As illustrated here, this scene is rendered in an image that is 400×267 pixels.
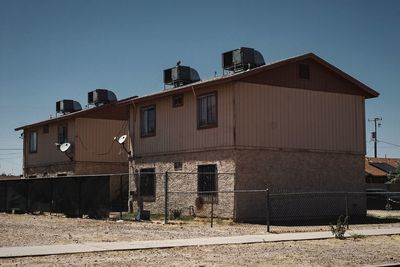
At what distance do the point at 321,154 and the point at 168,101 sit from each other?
305 inches

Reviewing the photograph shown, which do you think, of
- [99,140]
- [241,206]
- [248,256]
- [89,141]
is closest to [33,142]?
[89,141]

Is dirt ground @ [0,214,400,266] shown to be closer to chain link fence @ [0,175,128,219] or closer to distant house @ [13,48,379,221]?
distant house @ [13,48,379,221]

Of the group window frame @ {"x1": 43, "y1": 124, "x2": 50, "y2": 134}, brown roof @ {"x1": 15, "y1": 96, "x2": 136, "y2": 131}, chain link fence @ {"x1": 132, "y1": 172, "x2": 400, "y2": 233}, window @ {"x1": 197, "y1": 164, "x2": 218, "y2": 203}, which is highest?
→ brown roof @ {"x1": 15, "y1": 96, "x2": 136, "y2": 131}

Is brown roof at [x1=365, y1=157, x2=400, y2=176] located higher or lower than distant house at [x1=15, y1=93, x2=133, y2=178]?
lower

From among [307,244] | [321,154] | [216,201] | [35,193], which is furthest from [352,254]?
[35,193]

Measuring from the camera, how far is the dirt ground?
12555 millimetres

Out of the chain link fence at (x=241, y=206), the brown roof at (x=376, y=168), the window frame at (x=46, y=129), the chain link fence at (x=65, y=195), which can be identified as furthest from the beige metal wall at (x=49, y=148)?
the brown roof at (x=376, y=168)

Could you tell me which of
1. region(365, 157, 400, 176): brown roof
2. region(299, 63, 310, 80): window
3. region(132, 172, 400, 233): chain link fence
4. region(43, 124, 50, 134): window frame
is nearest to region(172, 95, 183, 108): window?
region(132, 172, 400, 233): chain link fence

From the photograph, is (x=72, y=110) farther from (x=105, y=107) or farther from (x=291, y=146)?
(x=291, y=146)

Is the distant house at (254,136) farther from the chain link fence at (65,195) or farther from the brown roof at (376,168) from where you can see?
the brown roof at (376,168)

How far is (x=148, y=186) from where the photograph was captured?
3036cm

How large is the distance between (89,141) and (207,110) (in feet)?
44.3

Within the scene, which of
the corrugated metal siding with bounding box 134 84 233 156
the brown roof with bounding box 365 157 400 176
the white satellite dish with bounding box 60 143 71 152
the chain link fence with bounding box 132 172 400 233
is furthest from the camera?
the brown roof with bounding box 365 157 400 176

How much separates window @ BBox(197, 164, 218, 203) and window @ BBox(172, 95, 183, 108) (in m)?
3.45
